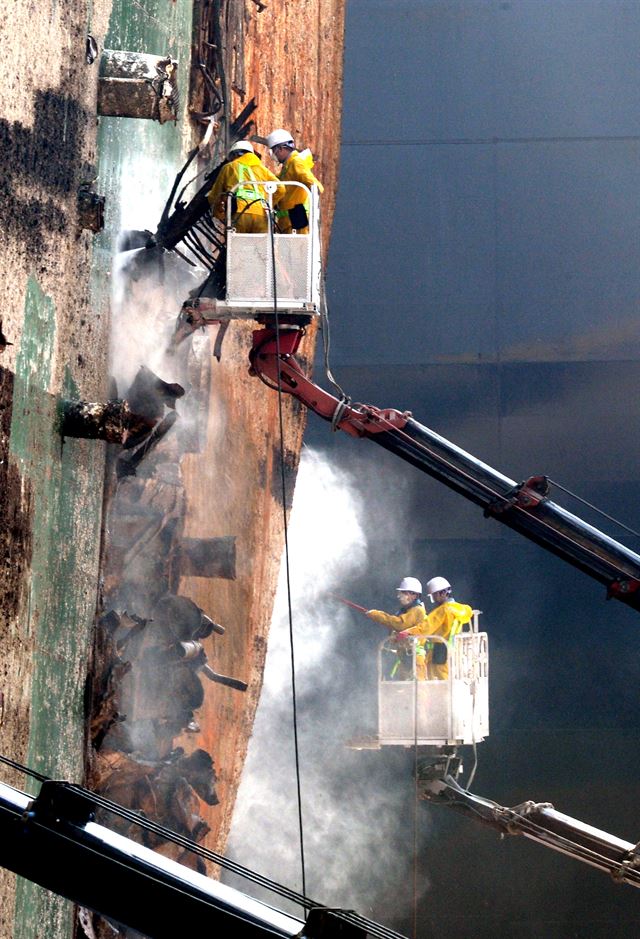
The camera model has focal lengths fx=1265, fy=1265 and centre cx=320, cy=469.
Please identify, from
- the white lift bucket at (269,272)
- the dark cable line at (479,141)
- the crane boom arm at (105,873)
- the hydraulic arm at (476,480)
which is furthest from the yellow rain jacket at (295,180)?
the dark cable line at (479,141)

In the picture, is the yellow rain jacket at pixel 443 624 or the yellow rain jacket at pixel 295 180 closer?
Answer: the yellow rain jacket at pixel 295 180

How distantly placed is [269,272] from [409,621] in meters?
4.32

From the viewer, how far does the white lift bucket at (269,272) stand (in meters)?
7.76

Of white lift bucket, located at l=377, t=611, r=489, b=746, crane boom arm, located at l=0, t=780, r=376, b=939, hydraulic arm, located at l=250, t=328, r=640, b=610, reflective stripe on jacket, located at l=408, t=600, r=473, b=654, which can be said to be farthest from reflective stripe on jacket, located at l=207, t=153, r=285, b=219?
crane boom arm, located at l=0, t=780, r=376, b=939

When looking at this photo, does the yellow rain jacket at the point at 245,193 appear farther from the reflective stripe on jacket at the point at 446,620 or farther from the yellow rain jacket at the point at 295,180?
the reflective stripe on jacket at the point at 446,620

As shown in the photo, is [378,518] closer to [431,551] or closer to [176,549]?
[431,551]

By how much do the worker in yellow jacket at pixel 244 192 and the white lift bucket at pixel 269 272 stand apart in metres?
0.11

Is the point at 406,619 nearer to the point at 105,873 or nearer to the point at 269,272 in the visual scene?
the point at 269,272

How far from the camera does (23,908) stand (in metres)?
6.19

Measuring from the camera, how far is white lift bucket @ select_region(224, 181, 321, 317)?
7758 millimetres

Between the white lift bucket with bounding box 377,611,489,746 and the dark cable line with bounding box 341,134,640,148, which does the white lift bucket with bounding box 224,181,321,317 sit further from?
the dark cable line with bounding box 341,134,640,148

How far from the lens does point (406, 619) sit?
11117 millimetres

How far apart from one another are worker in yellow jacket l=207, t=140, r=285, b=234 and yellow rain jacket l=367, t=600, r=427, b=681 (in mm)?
3769

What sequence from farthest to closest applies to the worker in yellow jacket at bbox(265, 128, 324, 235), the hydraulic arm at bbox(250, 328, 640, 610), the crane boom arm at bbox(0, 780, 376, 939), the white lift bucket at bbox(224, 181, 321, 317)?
1. the hydraulic arm at bbox(250, 328, 640, 610)
2. the worker in yellow jacket at bbox(265, 128, 324, 235)
3. the white lift bucket at bbox(224, 181, 321, 317)
4. the crane boom arm at bbox(0, 780, 376, 939)
